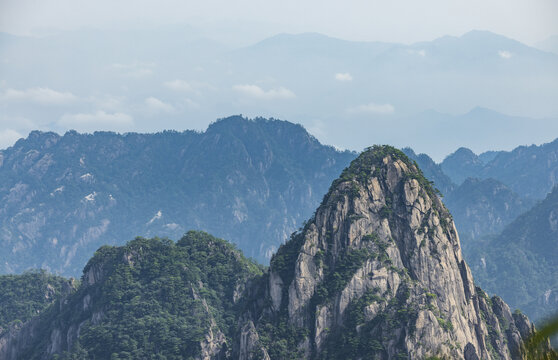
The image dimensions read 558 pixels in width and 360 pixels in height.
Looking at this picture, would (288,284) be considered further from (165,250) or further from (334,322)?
(165,250)

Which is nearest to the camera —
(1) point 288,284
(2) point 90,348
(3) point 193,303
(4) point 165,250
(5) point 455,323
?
(5) point 455,323

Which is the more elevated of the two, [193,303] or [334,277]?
[193,303]

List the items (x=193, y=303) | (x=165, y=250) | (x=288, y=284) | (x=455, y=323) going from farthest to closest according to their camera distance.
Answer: (x=165, y=250)
(x=193, y=303)
(x=288, y=284)
(x=455, y=323)

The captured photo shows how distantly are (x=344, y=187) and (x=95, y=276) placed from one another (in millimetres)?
59240

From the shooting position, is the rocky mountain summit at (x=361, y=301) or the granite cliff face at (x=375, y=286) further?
the granite cliff face at (x=375, y=286)

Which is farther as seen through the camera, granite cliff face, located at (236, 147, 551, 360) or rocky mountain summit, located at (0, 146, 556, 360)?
granite cliff face, located at (236, 147, 551, 360)

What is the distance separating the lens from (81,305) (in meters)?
169

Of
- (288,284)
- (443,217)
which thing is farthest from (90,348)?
(443,217)

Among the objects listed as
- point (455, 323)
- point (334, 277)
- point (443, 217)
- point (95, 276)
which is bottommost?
point (455, 323)

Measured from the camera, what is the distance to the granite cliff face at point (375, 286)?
118000 mm

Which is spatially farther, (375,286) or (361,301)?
(375,286)

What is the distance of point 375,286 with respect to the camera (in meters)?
124

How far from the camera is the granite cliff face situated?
11800 centimetres

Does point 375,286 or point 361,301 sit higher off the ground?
point 375,286
